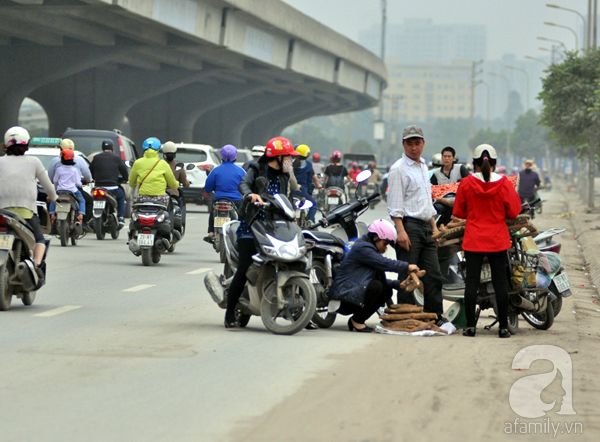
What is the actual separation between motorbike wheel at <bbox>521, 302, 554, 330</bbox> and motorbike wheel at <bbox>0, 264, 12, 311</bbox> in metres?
4.78

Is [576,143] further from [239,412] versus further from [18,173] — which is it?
[239,412]

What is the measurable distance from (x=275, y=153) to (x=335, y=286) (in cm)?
126

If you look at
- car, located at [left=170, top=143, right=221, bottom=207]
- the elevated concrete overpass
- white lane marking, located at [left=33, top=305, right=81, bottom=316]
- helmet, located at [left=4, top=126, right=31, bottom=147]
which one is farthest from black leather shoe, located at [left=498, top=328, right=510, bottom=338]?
the elevated concrete overpass

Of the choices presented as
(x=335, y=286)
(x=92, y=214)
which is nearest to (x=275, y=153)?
(x=335, y=286)

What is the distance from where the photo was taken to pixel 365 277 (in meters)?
9.35

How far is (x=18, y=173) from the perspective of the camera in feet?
34.2

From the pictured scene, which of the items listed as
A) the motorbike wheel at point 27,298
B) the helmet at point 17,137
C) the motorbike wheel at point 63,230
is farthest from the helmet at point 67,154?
the helmet at point 17,137

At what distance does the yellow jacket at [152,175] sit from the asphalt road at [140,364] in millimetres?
2887

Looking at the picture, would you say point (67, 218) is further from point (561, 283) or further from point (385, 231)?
point (561, 283)

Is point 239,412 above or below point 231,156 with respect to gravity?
below

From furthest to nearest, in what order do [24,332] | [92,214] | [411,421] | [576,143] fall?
[576,143] < [92,214] < [24,332] < [411,421]

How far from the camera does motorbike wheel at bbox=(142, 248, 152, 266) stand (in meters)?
15.6

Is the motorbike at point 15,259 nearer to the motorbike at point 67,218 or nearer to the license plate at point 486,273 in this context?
the license plate at point 486,273

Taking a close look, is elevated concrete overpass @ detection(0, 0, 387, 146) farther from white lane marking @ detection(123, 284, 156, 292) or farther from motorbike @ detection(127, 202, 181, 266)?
white lane marking @ detection(123, 284, 156, 292)
